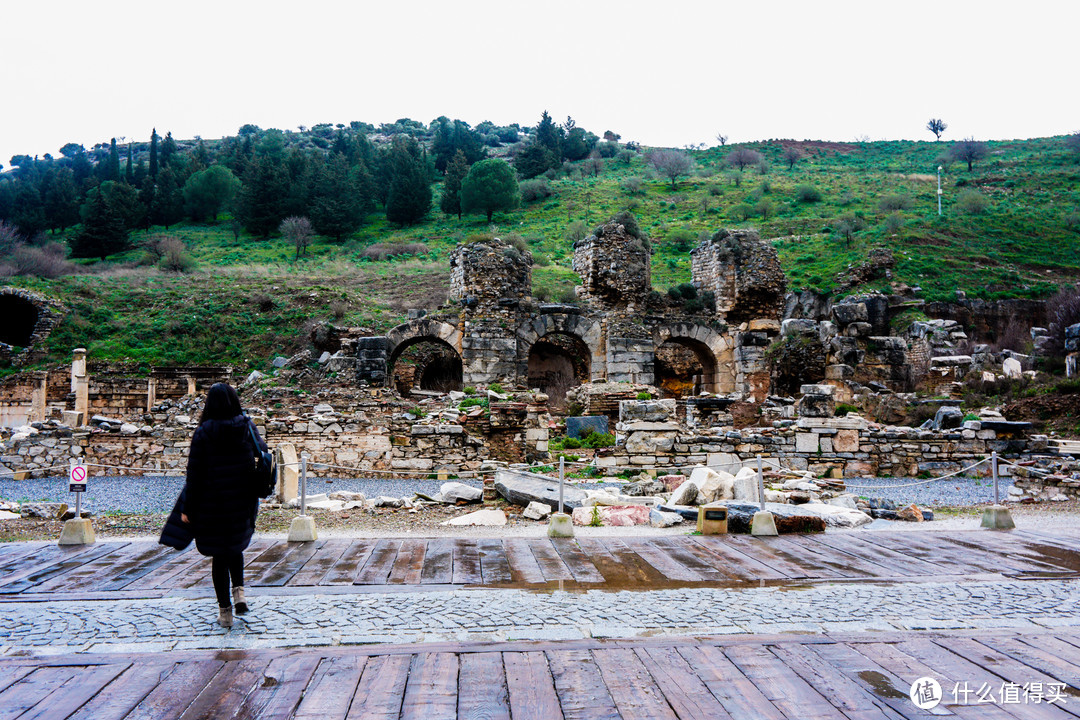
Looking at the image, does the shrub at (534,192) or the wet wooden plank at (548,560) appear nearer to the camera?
the wet wooden plank at (548,560)

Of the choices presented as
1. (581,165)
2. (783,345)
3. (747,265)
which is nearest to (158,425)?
(783,345)

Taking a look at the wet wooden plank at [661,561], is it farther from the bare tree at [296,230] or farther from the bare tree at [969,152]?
the bare tree at [969,152]

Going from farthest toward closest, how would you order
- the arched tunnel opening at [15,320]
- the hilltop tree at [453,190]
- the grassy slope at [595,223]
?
the hilltop tree at [453,190] < the arched tunnel opening at [15,320] < the grassy slope at [595,223]

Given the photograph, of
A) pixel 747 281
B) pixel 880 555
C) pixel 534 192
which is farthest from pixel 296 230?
pixel 880 555

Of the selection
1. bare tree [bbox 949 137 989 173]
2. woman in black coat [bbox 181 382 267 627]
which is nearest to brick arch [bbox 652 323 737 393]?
woman in black coat [bbox 181 382 267 627]

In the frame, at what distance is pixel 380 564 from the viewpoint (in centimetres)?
520

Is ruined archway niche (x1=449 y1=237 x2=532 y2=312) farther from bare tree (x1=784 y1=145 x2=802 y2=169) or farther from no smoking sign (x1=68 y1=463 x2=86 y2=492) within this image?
bare tree (x1=784 y1=145 x2=802 y2=169)

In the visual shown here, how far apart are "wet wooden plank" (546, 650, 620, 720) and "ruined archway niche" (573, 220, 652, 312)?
66.8 feet

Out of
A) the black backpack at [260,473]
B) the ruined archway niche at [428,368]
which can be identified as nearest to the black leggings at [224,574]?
the black backpack at [260,473]

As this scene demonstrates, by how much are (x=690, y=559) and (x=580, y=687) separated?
2.67 m

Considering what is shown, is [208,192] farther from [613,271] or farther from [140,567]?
[140,567]

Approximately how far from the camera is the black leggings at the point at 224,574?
3711mm

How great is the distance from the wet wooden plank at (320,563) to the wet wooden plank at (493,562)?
1.21 meters

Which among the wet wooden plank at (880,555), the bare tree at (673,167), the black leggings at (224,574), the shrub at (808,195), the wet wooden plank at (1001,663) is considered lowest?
the wet wooden plank at (880,555)
